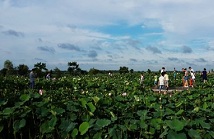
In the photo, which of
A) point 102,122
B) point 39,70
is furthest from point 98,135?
point 39,70

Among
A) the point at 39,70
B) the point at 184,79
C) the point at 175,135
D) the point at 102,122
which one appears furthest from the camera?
the point at 39,70

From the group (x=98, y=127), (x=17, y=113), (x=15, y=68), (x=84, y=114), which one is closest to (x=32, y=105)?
(x=17, y=113)

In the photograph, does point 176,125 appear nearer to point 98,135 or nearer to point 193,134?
point 193,134

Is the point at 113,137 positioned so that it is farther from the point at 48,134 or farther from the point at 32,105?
the point at 32,105

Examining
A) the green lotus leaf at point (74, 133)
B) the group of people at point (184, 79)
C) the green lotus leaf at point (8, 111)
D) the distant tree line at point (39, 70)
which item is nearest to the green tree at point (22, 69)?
the distant tree line at point (39, 70)

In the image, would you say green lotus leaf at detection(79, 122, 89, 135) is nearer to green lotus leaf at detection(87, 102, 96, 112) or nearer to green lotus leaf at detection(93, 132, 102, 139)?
green lotus leaf at detection(93, 132, 102, 139)

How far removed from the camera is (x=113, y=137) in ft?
11.9

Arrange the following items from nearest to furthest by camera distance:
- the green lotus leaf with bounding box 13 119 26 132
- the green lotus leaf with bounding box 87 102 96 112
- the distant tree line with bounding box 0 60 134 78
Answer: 1. the green lotus leaf with bounding box 13 119 26 132
2. the green lotus leaf with bounding box 87 102 96 112
3. the distant tree line with bounding box 0 60 134 78

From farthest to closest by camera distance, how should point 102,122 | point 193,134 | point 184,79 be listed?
1. point 184,79
2. point 102,122
3. point 193,134

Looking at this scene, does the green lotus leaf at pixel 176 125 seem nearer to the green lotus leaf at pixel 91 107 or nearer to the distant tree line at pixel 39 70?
the green lotus leaf at pixel 91 107

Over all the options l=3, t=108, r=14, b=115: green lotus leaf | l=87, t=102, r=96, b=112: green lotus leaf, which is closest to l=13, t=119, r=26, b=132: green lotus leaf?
l=3, t=108, r=14, b=115: green lotus leaf

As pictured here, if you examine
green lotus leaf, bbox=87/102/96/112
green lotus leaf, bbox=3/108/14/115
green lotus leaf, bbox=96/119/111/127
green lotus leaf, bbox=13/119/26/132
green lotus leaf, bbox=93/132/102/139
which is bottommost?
green lotus leaf, bbox=93/132/102/139

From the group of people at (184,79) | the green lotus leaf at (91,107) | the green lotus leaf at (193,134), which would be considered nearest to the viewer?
the green lotus leaf at (193,134)

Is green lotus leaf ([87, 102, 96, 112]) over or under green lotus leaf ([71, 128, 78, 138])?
over
